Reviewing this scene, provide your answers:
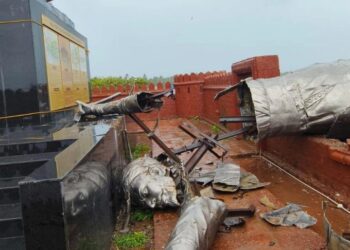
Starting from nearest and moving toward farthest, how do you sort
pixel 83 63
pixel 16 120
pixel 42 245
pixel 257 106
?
pixel 42 245
pixel 257 106
pixel 16 120
pixel 83 63

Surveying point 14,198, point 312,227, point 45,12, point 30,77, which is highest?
point 45,12

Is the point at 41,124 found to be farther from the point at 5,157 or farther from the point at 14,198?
the point at 14,198

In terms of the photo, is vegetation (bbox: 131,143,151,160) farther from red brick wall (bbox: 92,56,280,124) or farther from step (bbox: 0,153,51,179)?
step (bbox: 0,153,51,179)

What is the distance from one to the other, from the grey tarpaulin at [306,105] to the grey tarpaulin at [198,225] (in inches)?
80.7

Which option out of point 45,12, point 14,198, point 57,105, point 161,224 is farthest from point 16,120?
point 161,224

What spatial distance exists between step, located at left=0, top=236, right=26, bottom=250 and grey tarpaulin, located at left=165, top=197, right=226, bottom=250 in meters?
1.15

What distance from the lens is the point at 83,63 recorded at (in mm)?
10203

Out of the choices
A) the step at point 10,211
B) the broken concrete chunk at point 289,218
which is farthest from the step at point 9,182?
the broken concrete chunk at point 289,218

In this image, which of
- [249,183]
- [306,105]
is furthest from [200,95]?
[249,183]

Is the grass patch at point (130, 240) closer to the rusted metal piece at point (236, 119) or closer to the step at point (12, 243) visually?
the step at point (12, 243)

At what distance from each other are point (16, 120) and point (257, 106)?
3413mm

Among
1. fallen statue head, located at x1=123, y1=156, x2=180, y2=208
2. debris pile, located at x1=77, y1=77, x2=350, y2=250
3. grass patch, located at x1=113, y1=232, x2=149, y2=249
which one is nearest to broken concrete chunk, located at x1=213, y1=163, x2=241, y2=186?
debris pile, located at x1=77, y1=77, x2=350, y2=250

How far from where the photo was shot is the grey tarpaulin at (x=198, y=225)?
2773 mm

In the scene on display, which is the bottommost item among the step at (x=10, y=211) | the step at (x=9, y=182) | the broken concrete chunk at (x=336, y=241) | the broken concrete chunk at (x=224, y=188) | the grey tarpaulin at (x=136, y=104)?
the broken concrete chunk at (x=224, y=188)
